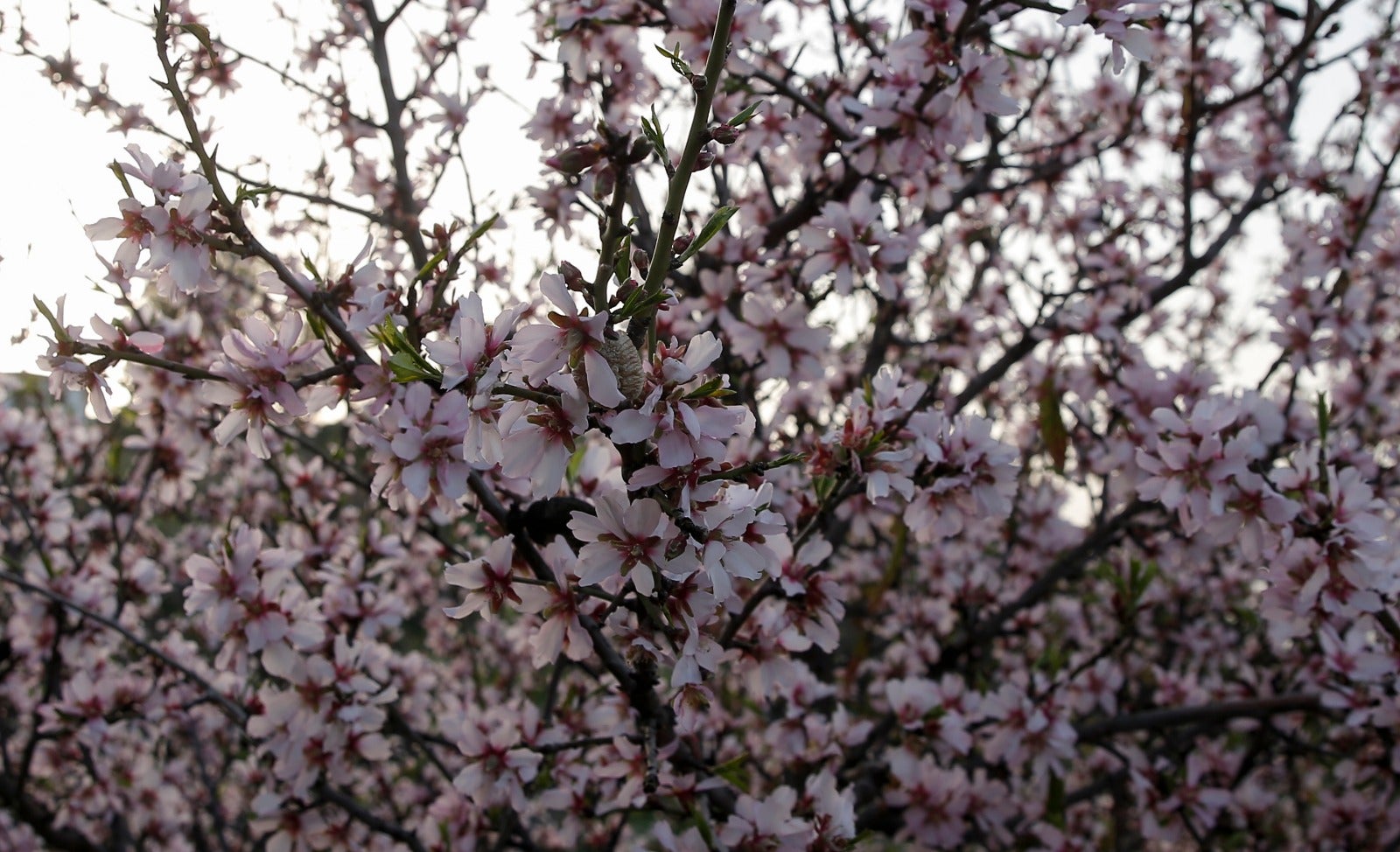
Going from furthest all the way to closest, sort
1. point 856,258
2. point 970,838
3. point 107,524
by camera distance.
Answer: point 107,524
point 970,838
point 856,258

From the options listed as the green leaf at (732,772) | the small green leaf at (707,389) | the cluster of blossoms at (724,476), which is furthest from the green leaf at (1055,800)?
the small green leaf at (707,389)

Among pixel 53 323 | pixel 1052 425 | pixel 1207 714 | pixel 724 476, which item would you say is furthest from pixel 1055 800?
pixel 53 323

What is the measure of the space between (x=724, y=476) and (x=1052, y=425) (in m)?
2.29

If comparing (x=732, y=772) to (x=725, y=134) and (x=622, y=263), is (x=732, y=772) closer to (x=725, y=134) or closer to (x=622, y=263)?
(x=622, y=263)

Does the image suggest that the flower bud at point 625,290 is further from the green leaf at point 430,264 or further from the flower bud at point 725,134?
the green leaf at point 430,264

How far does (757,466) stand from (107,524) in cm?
403

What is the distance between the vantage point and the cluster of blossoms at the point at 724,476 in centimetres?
138

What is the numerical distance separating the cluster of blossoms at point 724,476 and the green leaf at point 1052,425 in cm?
2

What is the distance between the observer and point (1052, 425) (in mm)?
3131

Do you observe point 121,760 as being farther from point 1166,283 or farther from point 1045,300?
point 1166,283

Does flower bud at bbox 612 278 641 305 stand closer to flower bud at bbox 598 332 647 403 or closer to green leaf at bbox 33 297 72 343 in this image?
flower bud at bbox 598 332 647 403

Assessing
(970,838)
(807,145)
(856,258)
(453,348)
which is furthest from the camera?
(970,838)

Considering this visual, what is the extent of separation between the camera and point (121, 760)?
13.4 feet

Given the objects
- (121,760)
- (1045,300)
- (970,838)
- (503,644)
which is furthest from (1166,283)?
(121,760)
